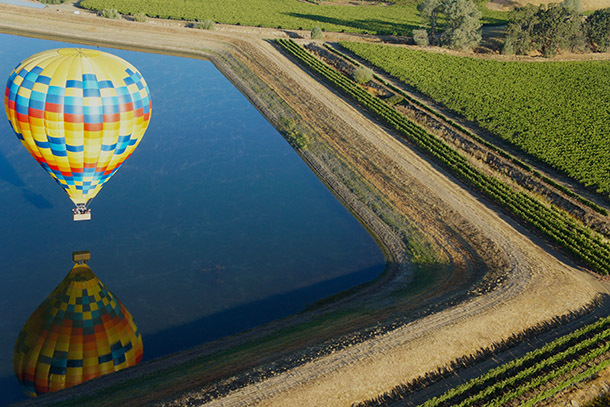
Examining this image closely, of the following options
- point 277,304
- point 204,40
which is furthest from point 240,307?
point 204,40

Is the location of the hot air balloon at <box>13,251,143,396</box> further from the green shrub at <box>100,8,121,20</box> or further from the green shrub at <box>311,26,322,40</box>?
the green shrub at <box>311,26,322,40</box>

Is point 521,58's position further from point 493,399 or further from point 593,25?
point 493,399

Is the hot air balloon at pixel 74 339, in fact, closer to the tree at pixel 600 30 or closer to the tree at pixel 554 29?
the tree at pixel 554 29

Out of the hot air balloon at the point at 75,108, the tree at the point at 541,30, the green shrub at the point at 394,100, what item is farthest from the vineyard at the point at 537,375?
the tree at the point at 541,30

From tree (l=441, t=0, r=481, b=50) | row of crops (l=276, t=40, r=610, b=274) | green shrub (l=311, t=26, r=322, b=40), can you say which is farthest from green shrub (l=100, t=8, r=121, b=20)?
tree (l=441, t=0, r=481, b=50)

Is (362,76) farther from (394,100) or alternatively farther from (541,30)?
(541,30)
